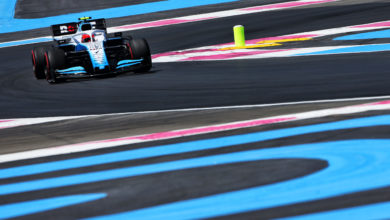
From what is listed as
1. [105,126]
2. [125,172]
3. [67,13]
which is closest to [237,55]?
[105,126]

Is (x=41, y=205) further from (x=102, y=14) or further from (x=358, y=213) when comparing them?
(x=102, y=14)

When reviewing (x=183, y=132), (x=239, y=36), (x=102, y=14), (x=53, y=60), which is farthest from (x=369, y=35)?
(x=102, y=14)

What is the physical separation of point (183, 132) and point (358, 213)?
319cm

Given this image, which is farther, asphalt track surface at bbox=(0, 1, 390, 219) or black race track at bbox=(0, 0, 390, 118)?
black race track at bbox=(0, 0, 390, 118)

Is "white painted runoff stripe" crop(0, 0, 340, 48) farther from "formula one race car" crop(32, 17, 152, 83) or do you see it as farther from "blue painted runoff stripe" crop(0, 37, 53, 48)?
"formula one race car" crop(32, 17, 152, 83)

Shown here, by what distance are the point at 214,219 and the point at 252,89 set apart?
5928mm

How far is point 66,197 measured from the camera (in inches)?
186

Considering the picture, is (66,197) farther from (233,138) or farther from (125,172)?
(233,138)

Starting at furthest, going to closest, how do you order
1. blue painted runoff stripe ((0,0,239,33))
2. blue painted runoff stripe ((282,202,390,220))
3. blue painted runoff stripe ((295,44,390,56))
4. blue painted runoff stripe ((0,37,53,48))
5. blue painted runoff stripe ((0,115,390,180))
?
1. blue painted runoff stripe ((0,0,239,33))
2. blue painted runoff stripe ((0,37,53,48))
3. blue painted runoff stripe ((295,44,390,56))
4. blue painted runoff stripe ((0,115,390,180))
5. blue painted runoff stripe ((282,202,390,220))

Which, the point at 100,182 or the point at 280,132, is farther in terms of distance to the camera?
the point at 280,132

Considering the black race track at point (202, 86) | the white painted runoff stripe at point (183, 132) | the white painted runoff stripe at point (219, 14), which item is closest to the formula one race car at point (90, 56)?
the black race track at point (202, 86)

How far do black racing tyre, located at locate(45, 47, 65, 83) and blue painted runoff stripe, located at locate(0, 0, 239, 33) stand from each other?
43.3 ft

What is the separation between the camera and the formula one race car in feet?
42.0

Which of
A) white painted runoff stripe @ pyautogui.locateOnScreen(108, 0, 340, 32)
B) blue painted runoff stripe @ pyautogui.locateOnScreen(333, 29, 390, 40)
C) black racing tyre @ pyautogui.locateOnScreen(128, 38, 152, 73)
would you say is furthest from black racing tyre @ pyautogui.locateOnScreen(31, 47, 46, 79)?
white painted runoff stripe @ pyautogui.locateOnScreen(108, 0, 340, 32)
